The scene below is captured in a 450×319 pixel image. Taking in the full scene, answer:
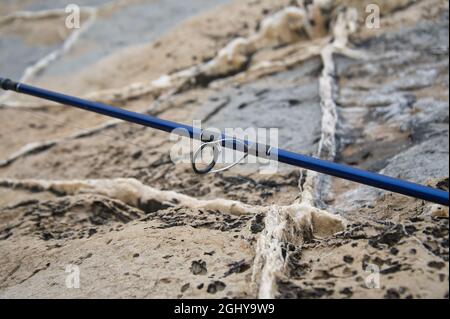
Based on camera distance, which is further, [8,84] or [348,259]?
[8,84]

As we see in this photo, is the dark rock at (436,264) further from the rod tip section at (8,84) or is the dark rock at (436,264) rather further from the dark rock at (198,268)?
the rod tip section at (8,84)

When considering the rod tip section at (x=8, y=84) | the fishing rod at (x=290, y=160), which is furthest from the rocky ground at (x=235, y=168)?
the rod tip section at (x=8, y=84)

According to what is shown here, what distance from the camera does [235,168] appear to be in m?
2.98

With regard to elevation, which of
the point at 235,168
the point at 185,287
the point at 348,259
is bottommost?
the point at 185,287

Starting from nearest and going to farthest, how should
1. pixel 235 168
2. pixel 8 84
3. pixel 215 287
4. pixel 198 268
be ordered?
pixel 215 287 < pixel 198 268 < pixel 8 84 < pixel 235 168

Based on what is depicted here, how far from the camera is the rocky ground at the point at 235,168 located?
1748mm

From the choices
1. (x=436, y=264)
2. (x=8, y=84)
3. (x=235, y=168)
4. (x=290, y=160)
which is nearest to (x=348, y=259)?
(x=436, y=264)

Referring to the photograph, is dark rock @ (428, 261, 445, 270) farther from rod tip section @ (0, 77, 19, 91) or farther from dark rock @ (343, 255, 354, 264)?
rod tip section @ (0, 77, 19, 91)

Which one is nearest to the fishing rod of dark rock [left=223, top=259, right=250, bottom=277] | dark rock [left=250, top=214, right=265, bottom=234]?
dark rock [left=250, top=214, right=265, bottom=234]

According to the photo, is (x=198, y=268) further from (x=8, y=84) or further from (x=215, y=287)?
(x=8, y=84)

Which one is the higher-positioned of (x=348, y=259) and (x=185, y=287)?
(x=348, y=259)
